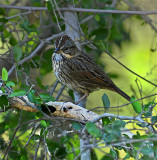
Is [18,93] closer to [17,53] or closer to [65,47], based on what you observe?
[17,53]

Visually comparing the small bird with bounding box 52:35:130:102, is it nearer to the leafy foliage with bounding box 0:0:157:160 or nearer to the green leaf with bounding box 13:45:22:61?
the leafy foliage with bounding box 0:0:157:160

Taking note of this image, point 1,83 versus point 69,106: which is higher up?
point 1,83

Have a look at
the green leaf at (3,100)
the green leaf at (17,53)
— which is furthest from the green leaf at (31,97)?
the green leaf at (17,53)

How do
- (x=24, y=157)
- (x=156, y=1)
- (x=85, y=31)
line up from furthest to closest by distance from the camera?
(x=156, y=1) < (x=85, y=31) < (x=24, y=157)

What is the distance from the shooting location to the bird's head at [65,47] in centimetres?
430

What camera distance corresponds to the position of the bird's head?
4299 millimetres

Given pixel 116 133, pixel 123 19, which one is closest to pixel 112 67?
pixel 123 19

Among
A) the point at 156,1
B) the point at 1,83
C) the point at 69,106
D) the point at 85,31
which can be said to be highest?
the point at 156,1

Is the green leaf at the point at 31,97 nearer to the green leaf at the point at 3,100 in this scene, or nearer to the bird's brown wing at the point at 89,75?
the green leaf at the point at 3,100

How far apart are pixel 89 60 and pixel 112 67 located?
87cm

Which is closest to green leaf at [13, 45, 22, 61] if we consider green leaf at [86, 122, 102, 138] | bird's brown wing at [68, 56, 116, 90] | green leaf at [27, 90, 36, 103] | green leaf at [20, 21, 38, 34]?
green leaf at [20, 21, 38, 34]

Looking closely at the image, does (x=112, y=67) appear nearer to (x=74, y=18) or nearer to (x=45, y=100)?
(x=74, y=18)

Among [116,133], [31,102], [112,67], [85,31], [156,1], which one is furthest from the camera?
[156,1]

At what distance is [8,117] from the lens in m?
4.22
